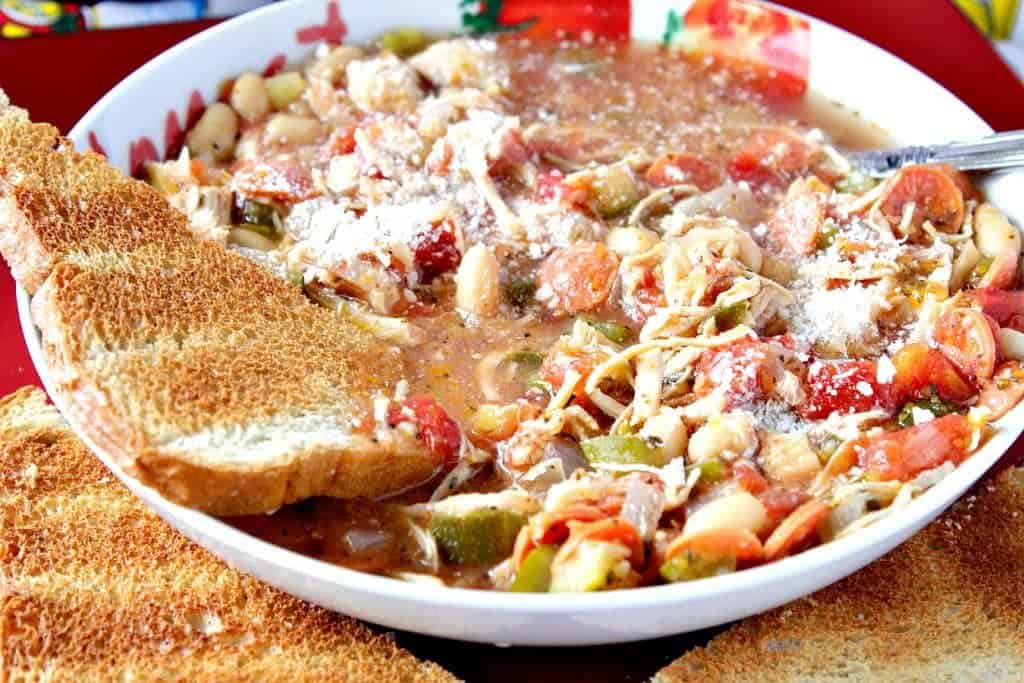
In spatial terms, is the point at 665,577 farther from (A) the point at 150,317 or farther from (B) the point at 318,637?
(A) the point at 150,317

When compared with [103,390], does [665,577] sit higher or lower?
lower

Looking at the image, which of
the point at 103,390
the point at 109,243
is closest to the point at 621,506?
the point at 103,390

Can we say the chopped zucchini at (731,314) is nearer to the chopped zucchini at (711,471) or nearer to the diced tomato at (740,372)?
the diced tomato at (740,372)

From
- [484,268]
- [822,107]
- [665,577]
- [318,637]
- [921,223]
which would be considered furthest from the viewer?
[822,107]

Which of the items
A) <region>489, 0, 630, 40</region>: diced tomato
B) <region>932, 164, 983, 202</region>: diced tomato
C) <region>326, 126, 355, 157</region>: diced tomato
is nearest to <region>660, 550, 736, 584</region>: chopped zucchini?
<region>932, 164, 983, 202</region>: diced tomato

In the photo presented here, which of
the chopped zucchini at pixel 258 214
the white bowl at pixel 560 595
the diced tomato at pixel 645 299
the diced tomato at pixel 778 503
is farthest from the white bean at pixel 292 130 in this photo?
the diced tomato at pixel 778 503

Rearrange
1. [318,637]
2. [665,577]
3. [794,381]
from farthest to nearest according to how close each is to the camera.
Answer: [794,381] → [318,637] → [665,577]

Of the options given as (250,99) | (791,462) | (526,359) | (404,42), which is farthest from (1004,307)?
(250,99)
